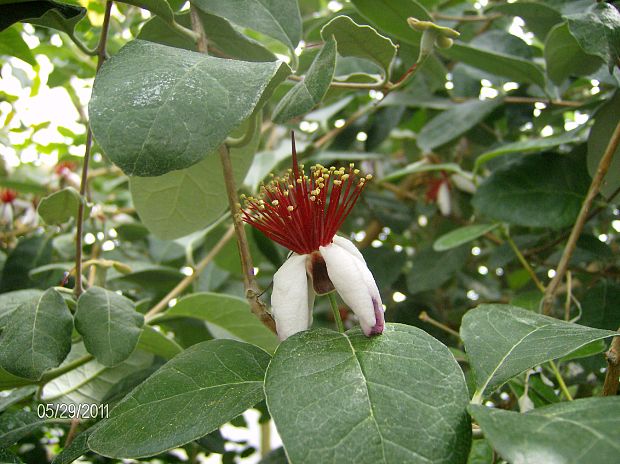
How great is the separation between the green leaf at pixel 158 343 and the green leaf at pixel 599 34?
0.53 metres

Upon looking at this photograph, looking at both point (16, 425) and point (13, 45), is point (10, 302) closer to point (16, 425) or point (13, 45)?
point (16, 425)

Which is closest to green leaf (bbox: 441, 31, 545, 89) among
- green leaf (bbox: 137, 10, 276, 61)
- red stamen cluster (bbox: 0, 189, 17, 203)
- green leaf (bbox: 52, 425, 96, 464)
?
green leaf (bbox: 137, 10, 276, 61)

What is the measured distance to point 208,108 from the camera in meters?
0.41

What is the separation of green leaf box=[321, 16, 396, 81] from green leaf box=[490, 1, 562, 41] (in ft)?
1.24

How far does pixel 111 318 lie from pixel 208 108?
0.88ft

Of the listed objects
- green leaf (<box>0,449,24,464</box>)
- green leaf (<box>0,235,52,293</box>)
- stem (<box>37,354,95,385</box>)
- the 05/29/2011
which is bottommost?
green leaf (<box>0,235,52,293</box>)

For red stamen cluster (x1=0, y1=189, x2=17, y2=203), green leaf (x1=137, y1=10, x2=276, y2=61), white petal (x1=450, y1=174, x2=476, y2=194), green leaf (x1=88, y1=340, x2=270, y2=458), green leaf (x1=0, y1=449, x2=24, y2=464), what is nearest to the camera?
green leaf (x1=88, y1=340, x2=270, y2=458)

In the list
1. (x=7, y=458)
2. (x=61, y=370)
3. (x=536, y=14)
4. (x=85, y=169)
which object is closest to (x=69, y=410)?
(x=61, y=370)

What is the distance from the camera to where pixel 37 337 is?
550mm

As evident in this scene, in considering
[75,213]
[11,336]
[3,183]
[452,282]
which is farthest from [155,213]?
[452,282]

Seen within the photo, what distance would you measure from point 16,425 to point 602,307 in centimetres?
67

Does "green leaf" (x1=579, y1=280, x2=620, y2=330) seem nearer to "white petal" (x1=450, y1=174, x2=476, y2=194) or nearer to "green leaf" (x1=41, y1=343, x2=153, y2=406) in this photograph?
"white petal" (x1=450, y1=174, x2=476, y2=194)

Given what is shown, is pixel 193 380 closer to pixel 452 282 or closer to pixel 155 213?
pixel 155 213

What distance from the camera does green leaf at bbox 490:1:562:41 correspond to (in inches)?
35.3
